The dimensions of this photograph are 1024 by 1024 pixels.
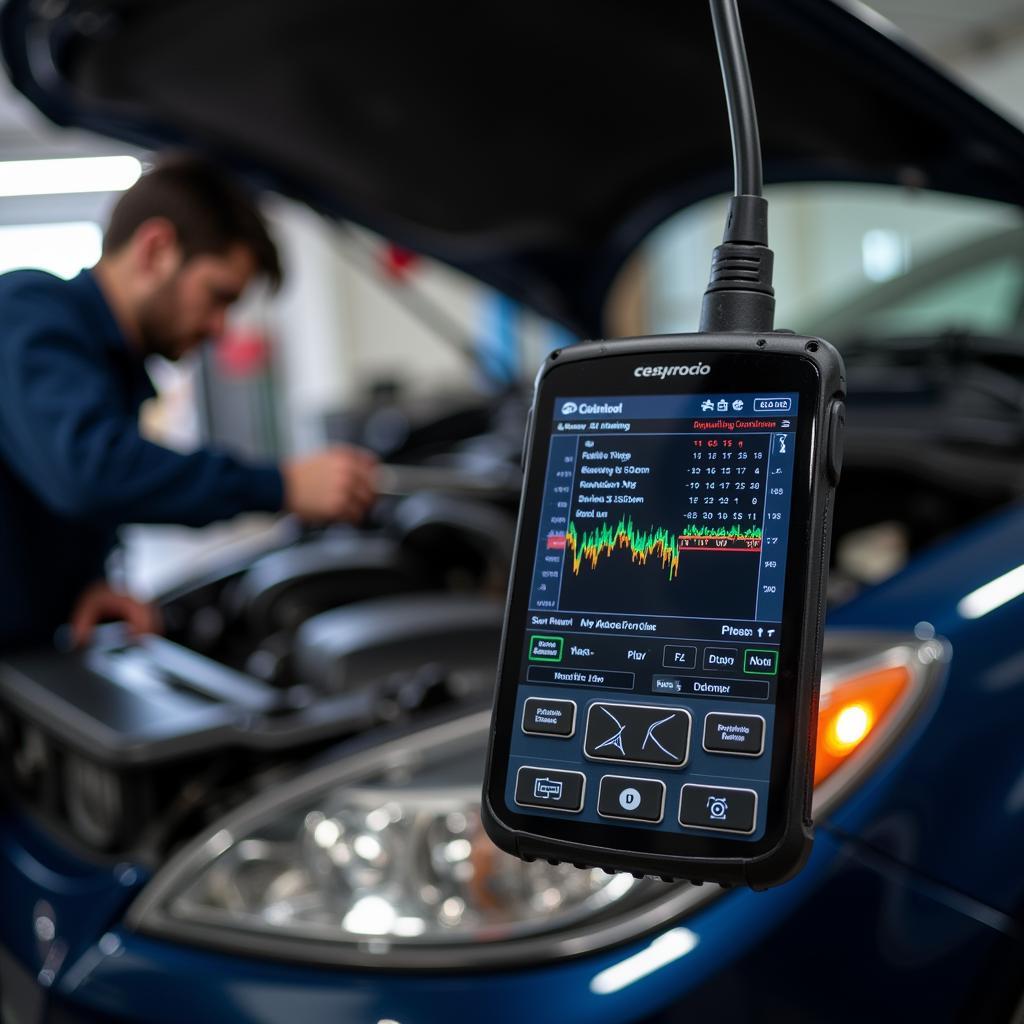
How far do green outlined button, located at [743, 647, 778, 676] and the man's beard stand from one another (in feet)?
3.66

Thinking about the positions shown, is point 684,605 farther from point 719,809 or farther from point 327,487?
point 327,487

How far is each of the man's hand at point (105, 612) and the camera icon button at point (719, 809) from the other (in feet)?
3.85

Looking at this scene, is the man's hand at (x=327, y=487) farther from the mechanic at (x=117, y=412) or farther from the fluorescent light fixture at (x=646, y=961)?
the fluorescent light fixture at (x=646, y=961)

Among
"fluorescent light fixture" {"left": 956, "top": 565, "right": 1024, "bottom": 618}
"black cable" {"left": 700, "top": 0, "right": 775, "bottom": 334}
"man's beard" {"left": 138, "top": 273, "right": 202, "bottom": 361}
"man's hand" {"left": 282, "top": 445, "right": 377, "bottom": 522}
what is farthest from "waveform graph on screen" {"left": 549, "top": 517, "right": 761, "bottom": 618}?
"man's beard" {"left": 138, "top": 273, "right": 202, "bottom": 361}

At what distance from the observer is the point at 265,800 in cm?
Result: 103

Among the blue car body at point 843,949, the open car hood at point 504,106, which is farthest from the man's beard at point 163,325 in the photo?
the blue car body at point 843,949

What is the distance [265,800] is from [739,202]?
0.71 m

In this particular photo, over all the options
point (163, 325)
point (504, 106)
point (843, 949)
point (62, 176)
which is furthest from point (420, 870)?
point (62, 176)

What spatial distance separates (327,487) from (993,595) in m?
0.78

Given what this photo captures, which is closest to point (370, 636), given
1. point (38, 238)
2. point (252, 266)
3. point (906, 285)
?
point (252, 266)

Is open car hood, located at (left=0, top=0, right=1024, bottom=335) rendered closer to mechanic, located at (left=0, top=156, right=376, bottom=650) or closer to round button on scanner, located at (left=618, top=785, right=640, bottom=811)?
mechanic, located at (left=0, top=156, right=376, bottom=650)

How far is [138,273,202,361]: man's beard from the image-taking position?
143 cm

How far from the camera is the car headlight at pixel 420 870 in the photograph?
90cm

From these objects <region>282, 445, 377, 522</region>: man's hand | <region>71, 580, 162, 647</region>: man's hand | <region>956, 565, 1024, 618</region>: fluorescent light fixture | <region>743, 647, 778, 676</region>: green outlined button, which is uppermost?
<region>743, 647, 778, 676</region>: green outlined button
